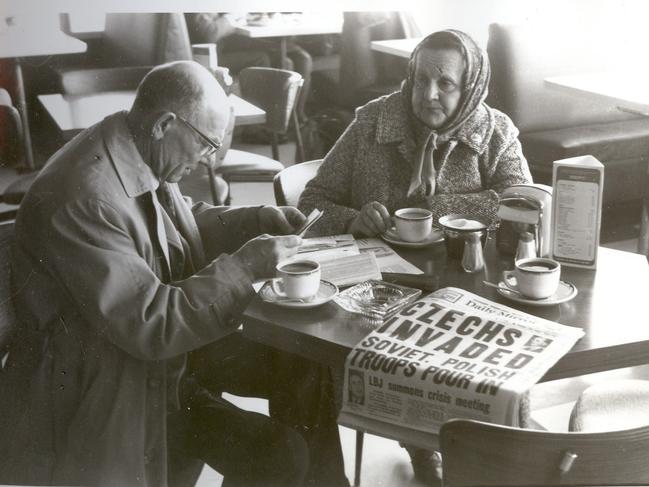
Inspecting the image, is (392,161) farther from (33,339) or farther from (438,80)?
(33,339)

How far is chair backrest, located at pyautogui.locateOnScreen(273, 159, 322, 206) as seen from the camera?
207cm

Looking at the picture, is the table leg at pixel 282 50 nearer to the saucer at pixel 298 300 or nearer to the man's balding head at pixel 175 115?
the man's balding head at pixel 175 115

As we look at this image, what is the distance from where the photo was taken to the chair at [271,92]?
7.57 feet

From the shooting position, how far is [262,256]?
149 centimetres

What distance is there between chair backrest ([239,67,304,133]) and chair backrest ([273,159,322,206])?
0.32 metres

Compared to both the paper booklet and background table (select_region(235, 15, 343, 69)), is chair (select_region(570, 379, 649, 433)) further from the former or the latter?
background table (select_region(235, 15, 343, 69))

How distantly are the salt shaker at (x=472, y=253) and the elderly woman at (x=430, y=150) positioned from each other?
35cm

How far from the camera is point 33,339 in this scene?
4.82 feet

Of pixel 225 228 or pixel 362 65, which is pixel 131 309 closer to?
pixel 225 228

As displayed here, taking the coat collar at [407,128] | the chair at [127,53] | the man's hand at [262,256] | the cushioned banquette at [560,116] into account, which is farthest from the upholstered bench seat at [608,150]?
the man's hand at [262,256]

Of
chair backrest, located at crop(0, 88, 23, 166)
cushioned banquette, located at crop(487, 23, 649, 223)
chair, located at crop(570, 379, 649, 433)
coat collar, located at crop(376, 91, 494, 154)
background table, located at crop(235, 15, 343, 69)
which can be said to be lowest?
A: chair, located at crop(570, 379, 649, 433)

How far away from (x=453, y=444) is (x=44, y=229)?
832 mm

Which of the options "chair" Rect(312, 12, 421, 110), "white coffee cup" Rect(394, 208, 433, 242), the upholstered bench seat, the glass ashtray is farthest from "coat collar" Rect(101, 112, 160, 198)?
the upholstered bench seat

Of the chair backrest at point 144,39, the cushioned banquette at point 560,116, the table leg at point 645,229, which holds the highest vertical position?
the chair backrest at point 144,39
